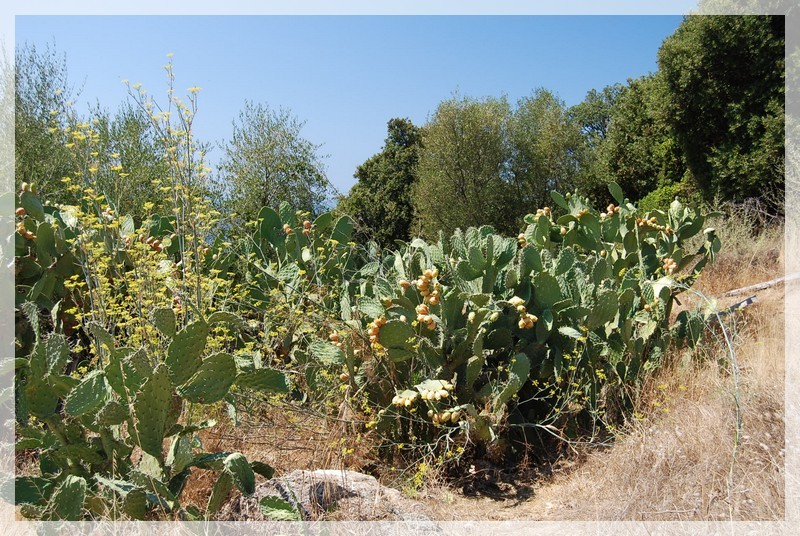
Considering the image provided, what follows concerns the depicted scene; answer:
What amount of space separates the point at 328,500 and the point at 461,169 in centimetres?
1474

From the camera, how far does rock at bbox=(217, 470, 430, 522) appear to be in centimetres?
241

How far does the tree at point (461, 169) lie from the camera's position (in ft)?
54.6

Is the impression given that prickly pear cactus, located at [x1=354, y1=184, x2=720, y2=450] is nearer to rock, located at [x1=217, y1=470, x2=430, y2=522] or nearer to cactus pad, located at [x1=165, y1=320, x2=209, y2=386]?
rock, located at [x1=217, y1=470, x2=430, y2=522]

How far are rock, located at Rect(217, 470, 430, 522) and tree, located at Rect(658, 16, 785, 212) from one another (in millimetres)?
9498

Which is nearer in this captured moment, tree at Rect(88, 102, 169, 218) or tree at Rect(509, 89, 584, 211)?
tree at Rect(88, 102, 169, 218)

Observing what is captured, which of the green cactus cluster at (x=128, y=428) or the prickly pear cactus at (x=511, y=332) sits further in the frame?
the prickly pear cactus at (x=511, y=332)

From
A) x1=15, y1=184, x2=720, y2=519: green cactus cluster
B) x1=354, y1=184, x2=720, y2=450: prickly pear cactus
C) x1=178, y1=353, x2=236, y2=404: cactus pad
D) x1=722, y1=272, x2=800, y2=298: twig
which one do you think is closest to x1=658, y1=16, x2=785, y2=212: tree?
x1=722, y1=272, x2=800, y2=298: twig

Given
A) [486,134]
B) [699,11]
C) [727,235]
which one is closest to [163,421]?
[727,235]

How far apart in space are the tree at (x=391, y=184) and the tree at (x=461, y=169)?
1.66 meters

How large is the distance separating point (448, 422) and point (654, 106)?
10567mm

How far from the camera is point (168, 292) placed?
14.0 feet

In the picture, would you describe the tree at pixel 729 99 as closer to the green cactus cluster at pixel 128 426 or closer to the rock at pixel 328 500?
the rock at pixel 328 500

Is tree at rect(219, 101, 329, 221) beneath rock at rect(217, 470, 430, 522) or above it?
above

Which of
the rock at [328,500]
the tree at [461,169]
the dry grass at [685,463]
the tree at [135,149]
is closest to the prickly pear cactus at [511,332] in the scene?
the dry grass at [685,463]
